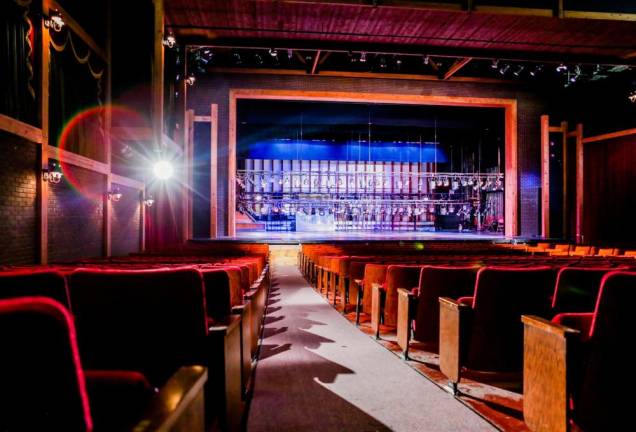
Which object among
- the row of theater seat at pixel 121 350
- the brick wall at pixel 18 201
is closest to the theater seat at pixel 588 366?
the row of theater seat at pixel 121 350

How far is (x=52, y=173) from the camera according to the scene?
707 cm

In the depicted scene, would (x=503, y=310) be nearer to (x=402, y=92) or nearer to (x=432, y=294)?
(x=432, y=294)

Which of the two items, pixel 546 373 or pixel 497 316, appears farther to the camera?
pixel 497 316

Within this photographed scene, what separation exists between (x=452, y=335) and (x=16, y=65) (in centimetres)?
708

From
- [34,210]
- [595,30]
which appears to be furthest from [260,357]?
[595,30]

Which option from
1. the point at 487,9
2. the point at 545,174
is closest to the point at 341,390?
the point at 487,9

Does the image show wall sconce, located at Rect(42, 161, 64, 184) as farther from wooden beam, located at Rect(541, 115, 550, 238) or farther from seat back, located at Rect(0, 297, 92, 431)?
wooden beam, located at Rect(541, 115, 550, 238)

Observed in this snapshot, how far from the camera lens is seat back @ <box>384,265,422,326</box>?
13.2 feet

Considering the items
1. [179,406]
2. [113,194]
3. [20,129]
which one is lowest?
[179,406]

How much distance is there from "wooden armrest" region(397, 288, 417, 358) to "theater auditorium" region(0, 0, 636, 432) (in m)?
0.03

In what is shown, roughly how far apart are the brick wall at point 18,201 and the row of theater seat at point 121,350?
17.0ft

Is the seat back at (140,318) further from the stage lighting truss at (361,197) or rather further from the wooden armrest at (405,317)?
the stage lighting truss at (361,197)

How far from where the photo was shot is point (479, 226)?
23.9m

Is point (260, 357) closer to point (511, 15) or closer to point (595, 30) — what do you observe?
point (511, 15)
